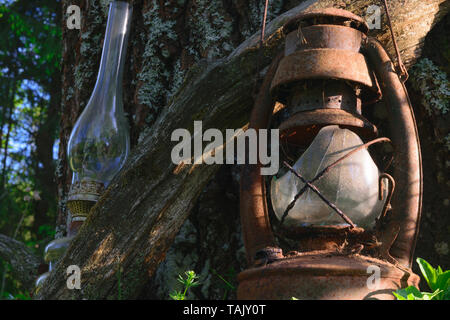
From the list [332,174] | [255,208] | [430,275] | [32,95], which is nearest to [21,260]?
[255,208]

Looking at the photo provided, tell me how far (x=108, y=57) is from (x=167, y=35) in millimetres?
242

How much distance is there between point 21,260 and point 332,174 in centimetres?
157

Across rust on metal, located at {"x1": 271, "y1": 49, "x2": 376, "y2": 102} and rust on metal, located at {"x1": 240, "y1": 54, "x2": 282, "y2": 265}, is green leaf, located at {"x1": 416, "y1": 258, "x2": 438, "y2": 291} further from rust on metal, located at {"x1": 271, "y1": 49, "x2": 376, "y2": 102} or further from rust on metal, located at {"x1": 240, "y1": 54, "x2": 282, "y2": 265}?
rust on metal, located at {"x1": 271, "y1": 49, "x2": 376, "y2": 102}

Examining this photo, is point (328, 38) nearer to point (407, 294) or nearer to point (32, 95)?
point (407, 294)

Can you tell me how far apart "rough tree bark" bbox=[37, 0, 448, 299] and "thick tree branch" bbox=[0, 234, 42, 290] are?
2.66ft

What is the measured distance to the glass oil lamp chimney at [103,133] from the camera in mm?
1753

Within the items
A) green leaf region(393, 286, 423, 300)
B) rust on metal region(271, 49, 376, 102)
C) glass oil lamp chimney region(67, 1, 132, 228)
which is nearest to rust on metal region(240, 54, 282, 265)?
rust on metal region(271, 49, 376, 102)

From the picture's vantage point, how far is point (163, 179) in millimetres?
1550

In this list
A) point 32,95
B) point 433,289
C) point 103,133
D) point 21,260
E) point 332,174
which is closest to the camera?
point 433,289

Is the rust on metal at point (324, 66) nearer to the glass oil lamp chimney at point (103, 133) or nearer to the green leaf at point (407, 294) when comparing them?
the green leaf at point (407, 294)

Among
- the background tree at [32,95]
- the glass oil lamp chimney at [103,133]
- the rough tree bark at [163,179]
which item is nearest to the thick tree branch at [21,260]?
the glass oil lamp chimney at [103,133]

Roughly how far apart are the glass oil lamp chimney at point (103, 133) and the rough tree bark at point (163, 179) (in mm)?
218
